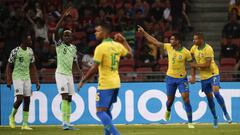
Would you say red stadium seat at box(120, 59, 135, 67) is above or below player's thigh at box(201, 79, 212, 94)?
above

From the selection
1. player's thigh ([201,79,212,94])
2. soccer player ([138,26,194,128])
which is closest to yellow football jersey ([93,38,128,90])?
soccer player ([138,26,194,128])

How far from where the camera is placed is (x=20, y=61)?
2189 centimetres

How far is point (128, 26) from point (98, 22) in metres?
1.13

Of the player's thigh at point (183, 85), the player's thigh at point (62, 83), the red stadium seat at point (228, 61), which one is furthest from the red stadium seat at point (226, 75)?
the player's thigh at point (62, 83)

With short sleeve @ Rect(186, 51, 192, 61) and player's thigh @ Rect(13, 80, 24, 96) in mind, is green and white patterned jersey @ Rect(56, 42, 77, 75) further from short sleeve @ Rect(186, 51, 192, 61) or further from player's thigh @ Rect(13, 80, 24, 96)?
short sleeve @ Rect(186, 51, 192, 61)

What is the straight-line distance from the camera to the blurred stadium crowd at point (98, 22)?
26375 mm

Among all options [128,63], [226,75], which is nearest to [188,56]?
[226,75]

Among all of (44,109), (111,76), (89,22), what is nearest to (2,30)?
(89,22)

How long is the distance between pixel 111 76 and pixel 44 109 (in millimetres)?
8730

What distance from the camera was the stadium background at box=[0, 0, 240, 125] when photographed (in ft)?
83.4

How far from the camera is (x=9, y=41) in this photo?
27828 millimetres

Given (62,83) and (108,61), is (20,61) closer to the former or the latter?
(62,83)

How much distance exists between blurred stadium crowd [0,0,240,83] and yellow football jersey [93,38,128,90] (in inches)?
379

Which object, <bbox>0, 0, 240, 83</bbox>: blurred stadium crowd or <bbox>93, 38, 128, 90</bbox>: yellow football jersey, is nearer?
<bbox>93, 38, 128, 90</bbox>: yellow football jersey
